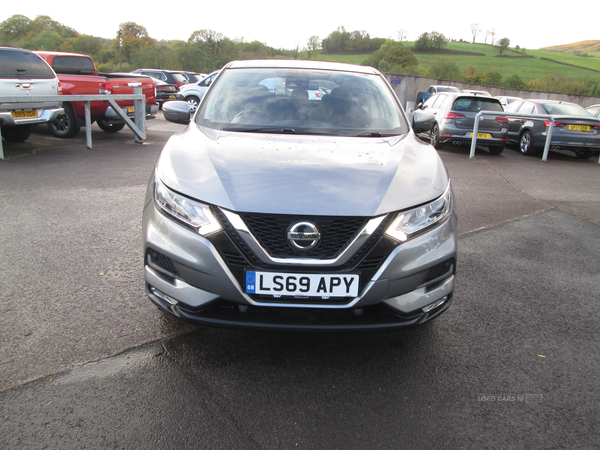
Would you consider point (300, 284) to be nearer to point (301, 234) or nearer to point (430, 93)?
point (301, 234)

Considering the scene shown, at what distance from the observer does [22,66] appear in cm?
854

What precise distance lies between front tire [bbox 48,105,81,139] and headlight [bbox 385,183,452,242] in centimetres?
1008

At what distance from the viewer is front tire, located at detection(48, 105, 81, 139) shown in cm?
1035

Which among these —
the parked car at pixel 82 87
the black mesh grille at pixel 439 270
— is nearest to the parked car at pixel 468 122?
the parked car at pixel 82 87

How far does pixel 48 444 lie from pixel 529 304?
3.12 m

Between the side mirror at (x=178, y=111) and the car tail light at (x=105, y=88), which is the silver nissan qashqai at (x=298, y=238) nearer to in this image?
the side mirror at (x=178, y=111)

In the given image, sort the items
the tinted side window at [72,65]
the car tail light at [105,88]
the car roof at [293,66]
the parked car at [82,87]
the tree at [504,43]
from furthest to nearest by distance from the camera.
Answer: the tree at [504,43] → the tinted side window at [72,65] → the car tail light at [105,88] → the parked car at [82,87] → the car roof at [293,66]

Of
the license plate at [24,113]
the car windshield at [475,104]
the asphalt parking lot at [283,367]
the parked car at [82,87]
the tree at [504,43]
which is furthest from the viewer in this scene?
the tree at [504,43]

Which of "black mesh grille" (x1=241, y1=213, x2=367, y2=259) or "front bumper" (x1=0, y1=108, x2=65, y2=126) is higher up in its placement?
"black mesh grille" (x1=241, y1=213, x2=367, y2=259)

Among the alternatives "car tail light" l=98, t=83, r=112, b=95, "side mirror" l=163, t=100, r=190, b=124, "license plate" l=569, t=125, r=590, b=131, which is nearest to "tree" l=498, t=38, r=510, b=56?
"license plate" l=569, t=125, r=590, b=131

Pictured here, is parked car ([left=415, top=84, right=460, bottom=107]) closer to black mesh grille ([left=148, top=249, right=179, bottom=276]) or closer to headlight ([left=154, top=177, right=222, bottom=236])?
headlight ([left=154, top=177, right=222, bottom=236])

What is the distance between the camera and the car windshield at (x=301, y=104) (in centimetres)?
312

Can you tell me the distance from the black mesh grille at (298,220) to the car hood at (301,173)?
0.03 m

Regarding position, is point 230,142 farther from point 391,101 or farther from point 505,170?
point 505,170
